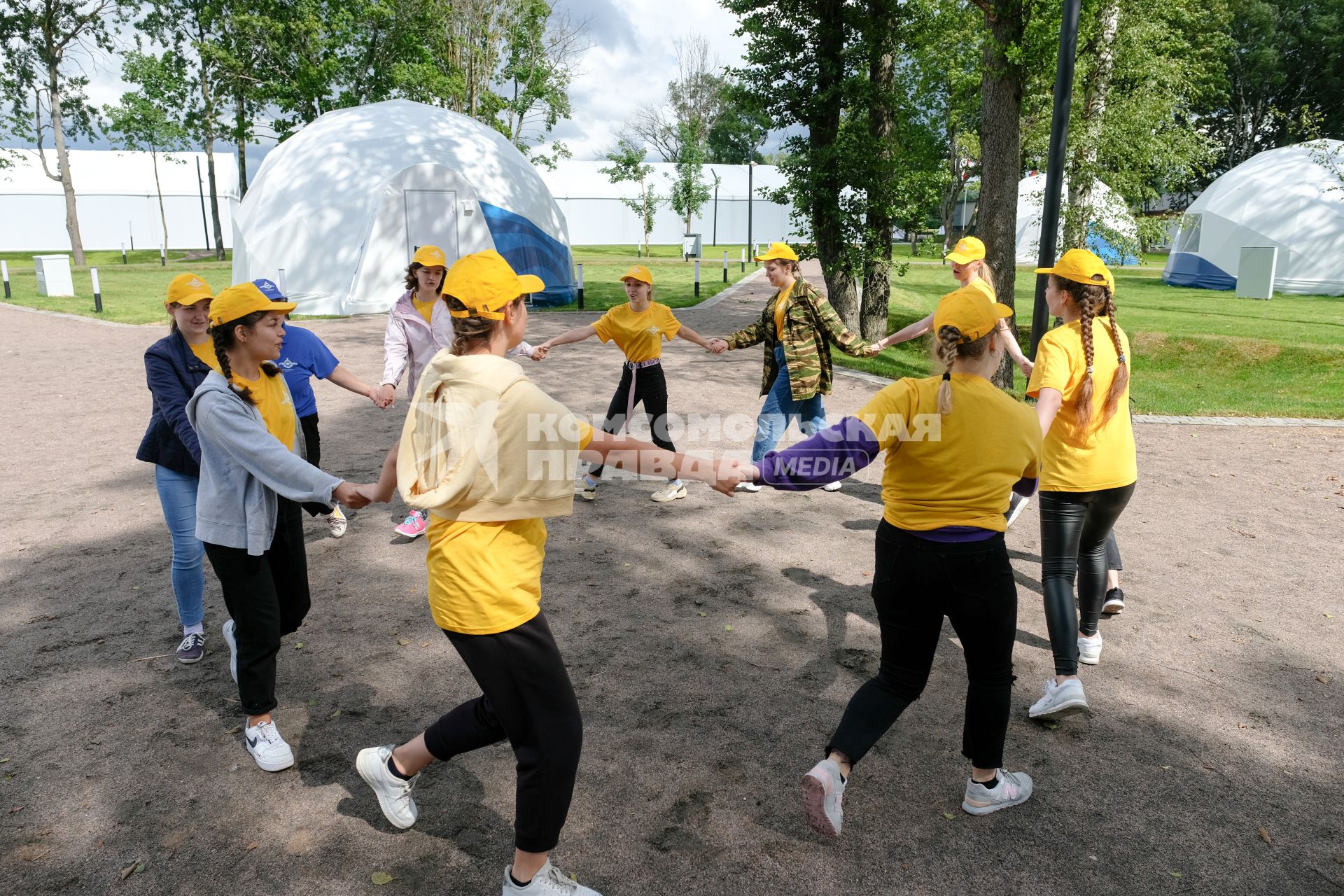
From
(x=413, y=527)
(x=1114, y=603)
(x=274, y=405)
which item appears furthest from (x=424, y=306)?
(x=1114, y=603)

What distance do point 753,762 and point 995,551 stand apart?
57.1 inches

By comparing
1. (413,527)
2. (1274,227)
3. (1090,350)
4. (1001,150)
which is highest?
(1001,150)

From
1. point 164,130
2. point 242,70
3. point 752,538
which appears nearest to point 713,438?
point 752,538

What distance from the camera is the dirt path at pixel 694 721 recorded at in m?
3.23

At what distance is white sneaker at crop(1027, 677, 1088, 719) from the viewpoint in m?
4.13

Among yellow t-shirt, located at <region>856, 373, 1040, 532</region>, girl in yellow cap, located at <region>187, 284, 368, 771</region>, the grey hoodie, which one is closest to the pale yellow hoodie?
girl in yellow cap, located at <region>187, 284, 368, 771</region>

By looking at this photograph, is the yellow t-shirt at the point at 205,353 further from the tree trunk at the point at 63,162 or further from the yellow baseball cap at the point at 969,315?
the tree trunk at the point at 63,162

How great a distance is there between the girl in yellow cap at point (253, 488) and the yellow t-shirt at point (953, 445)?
1.94m

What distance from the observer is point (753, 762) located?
386 cm

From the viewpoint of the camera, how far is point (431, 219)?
853 inches

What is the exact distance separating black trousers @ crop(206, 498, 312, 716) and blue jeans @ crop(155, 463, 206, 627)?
905 mm

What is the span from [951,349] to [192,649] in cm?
414

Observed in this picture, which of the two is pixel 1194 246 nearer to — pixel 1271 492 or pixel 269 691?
pixel 1271 492

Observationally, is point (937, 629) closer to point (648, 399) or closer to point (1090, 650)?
point (1090, 650)
